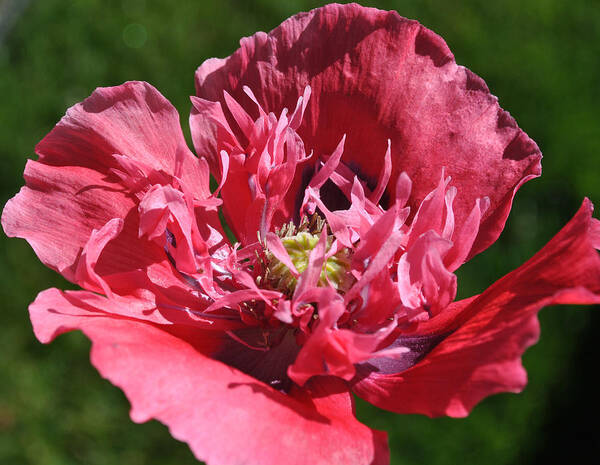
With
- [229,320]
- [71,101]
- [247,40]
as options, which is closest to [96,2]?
[71,101]

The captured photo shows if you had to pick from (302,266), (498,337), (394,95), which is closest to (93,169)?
(302,266)

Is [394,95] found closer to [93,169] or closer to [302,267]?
[302,267]

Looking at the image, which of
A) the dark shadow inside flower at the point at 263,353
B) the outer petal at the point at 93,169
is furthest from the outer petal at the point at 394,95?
the dark shadow inside flower at the point at 263,353

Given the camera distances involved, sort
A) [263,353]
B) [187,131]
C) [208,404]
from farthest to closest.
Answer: [187,131]
[263,353]
[208,404]

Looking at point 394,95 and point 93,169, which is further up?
point 394,95

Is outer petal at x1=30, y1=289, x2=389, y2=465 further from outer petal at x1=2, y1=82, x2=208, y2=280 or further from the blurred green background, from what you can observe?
the blurred green background

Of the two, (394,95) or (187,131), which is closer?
(394,95)

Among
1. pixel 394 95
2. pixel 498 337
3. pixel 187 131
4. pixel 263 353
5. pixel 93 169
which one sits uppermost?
pixel 394 95
